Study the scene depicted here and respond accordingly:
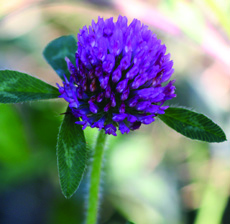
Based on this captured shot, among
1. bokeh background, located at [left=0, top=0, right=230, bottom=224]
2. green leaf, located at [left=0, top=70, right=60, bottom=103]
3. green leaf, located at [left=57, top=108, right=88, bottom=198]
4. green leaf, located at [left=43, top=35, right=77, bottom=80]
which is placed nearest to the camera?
green leaf, located at [left=57, top=108, right=88, bottom=198]

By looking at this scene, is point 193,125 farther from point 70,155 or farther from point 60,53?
point 60,53

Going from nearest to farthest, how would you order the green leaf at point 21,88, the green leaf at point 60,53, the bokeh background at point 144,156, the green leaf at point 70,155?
the green leaf at point 70,155
the green leaf at point 21,88
the green leaf at point 60,53
the bokeh background at point 144,156

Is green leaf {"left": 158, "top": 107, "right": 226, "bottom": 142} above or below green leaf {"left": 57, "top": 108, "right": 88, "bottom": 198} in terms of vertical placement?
above

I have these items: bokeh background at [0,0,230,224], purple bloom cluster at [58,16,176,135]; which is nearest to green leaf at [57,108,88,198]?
purple bloom cluster at [58,16,176,135]

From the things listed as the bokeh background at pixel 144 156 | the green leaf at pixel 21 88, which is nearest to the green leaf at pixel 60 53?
the green leaf at pixel 21 88

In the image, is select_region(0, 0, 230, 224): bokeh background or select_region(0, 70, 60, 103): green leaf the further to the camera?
select_region(0, 0, 230, 224): bokeh background

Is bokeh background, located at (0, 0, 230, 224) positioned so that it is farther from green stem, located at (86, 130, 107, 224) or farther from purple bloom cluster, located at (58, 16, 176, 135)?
purple bloom cluster, located at (58, 16, 176, 135)

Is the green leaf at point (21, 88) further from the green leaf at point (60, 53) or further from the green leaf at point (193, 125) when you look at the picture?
the green leaf at point (193, 125)
